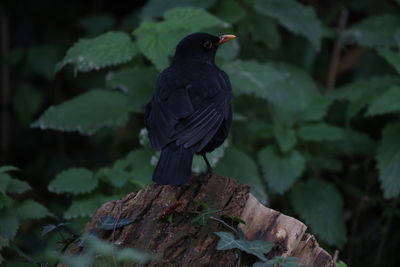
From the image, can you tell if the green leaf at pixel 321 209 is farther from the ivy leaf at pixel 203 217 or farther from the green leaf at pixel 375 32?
the ivy leaf at pixel 203 217

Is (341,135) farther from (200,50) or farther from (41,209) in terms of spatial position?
(41,209)

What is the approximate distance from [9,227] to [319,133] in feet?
7.34

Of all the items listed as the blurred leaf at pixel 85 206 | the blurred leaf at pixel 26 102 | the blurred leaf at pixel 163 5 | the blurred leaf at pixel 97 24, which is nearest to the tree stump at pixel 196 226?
the blurred leaf at pixel 85 206

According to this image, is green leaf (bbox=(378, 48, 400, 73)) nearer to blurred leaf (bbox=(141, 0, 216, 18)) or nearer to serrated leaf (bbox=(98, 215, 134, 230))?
blurred leaf (bbox=(141, 0, 216, 18))

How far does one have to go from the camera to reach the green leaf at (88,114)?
178 inches

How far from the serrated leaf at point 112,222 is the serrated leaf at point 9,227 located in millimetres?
904

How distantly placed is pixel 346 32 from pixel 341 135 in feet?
4.02

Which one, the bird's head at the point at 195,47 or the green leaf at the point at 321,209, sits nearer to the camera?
the bird's head at the point at 195,47

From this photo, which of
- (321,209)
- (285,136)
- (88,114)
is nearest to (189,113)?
(88,114)

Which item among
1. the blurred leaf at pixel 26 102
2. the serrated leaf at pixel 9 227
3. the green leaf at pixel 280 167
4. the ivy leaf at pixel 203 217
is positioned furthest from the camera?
the blurred leaf at pixel 26 102

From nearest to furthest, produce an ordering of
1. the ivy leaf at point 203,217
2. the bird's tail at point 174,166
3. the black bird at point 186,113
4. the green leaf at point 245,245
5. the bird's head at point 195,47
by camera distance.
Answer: the green leaf at point 245,245 < the ivy leaf at point 203,217 < the bird's tail at point 174,166 < the black bird at point 186,113 < the bird's head at point 195,47

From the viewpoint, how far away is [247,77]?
4645 mm

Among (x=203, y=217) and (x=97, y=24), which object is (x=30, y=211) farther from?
(x=97, y=24)

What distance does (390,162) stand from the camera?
462 centimetres
